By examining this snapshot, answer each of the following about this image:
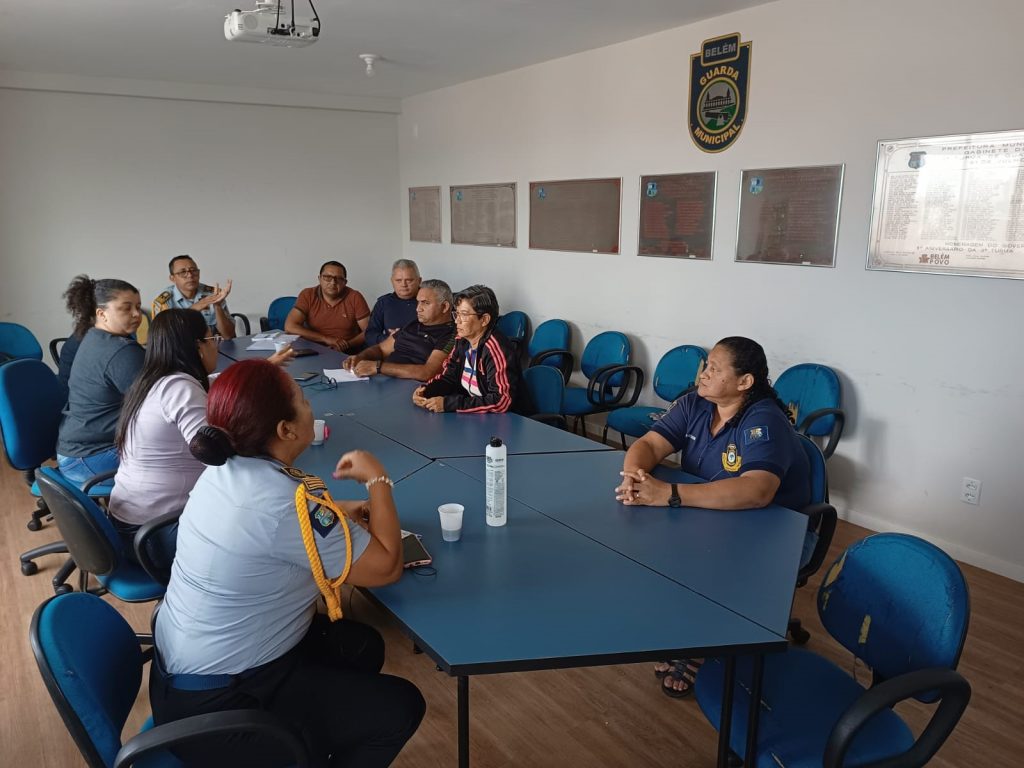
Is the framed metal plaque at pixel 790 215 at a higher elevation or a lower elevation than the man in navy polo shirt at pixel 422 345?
higher

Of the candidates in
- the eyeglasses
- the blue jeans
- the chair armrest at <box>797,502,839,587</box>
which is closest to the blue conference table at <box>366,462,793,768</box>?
the chair armrest at <box>797,502,839,587</box>

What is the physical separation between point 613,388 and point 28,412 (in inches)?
134

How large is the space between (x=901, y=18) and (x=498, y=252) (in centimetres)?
358

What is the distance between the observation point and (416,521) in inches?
86.3

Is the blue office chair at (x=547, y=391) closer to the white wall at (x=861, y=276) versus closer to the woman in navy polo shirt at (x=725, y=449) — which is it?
the woman in navy polo shirt at (x=725, y=449)

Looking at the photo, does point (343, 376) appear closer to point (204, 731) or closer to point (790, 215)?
point (790, 215)

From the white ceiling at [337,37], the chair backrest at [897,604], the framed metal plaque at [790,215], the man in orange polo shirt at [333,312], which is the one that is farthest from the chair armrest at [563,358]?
the chair backrest at [897,604]

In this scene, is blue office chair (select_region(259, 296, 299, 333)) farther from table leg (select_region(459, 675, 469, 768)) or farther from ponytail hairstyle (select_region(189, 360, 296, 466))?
table leg (select_region(459, 675, 469, 768))

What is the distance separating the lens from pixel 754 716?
1655 millimetres

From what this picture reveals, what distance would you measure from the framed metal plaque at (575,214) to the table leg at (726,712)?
3.88 m

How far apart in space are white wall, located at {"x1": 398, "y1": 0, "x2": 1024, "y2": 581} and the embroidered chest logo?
1.32ft

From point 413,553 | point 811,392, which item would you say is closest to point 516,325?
point 811,392

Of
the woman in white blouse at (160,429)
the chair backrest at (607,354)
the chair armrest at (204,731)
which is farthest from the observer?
the chair backrest at (607,354)

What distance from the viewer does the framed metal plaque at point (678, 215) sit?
177 inches
